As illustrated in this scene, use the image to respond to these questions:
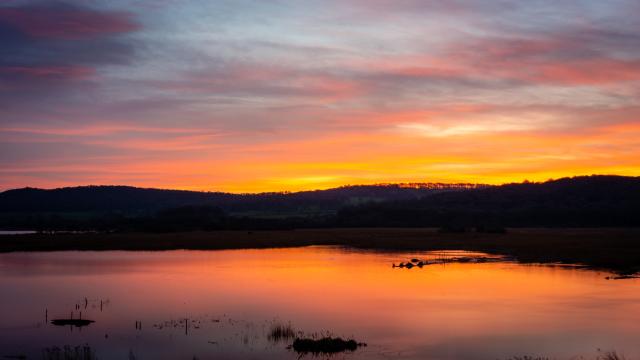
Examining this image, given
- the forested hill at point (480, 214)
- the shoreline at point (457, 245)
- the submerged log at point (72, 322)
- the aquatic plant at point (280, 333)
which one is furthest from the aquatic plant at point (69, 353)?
the forested hill at point (480, 214)

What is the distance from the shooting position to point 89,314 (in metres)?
29.2

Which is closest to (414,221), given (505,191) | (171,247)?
(505,191)

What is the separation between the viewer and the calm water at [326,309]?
22734 millimetres

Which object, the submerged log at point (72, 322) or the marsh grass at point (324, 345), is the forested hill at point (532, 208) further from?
the marsh grass at point (324, 345)

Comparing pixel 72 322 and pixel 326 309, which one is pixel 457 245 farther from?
pixel 72 322

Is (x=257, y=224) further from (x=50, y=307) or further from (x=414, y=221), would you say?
(x=50, y=307)

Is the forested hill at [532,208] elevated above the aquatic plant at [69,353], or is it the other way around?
the forested hill at [532,208]

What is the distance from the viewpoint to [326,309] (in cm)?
3089

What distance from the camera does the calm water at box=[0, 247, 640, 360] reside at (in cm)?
2273

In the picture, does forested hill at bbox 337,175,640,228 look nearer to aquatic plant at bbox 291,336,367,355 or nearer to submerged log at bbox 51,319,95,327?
submerged log at bbox 51,319,95,327

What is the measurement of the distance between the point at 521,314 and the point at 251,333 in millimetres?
12053

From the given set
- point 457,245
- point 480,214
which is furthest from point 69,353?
point 480,214

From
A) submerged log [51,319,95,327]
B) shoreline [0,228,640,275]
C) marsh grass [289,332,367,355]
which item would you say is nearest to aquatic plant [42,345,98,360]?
submerged log [51,319,95,327]

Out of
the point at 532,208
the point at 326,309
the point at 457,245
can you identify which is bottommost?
the point at 326,309
